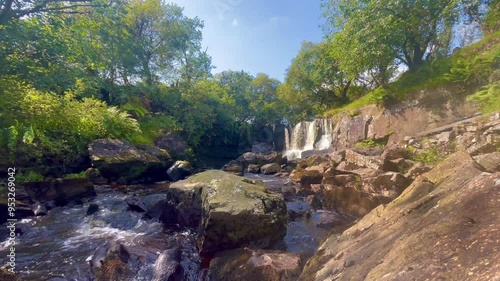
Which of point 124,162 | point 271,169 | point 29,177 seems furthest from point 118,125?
point 271,169

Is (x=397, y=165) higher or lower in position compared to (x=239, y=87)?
lower

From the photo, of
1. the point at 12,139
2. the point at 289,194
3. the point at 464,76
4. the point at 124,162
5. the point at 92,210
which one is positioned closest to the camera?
the point at 92,210

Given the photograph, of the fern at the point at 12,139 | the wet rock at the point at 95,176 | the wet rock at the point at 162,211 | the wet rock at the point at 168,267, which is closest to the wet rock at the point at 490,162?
the wet rock at the point at 168,267

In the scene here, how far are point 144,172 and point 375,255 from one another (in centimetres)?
1490

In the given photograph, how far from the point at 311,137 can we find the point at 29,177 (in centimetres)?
2389

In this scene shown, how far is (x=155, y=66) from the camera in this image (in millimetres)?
31266

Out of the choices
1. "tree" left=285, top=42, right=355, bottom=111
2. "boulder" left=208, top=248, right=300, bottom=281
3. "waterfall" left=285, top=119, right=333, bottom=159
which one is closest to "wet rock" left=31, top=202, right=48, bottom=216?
"boulder" left=208, top=248, right=300, bottom=281

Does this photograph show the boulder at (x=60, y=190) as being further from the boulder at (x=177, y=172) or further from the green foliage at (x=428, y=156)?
the green foliage at (x=428, y=156)

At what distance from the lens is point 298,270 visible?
451cm

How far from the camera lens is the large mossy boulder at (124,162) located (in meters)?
13.9

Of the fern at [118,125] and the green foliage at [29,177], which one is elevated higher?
the fern at [118,125]

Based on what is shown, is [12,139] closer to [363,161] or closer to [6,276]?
[6,276]

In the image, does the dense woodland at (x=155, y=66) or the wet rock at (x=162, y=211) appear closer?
the wet rock at (x=162, y=211)

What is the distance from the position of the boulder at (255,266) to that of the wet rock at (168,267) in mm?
642
